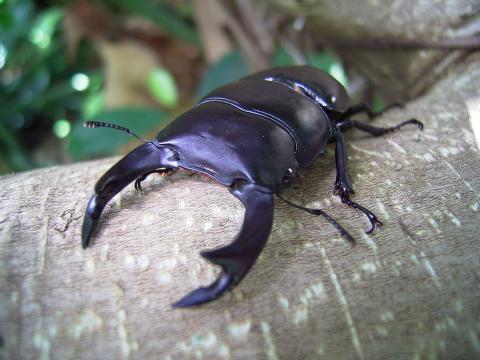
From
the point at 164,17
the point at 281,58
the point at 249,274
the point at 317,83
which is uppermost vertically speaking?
the point at 164,17

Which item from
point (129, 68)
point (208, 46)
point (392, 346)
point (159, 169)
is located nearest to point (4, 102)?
point (129, 68)

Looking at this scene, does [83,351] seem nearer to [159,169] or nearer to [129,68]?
[159,169]

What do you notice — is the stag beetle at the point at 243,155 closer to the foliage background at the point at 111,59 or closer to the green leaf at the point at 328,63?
the green leaf at the point at 328,63

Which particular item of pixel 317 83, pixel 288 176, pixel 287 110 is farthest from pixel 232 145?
pixel 317 83

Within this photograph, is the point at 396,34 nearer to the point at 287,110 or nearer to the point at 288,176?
the point at 287,110

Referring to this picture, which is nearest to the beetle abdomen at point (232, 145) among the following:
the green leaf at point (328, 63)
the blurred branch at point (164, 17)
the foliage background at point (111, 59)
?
the green leaf at point (328, 63)

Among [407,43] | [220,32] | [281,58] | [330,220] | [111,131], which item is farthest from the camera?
[220,32]
